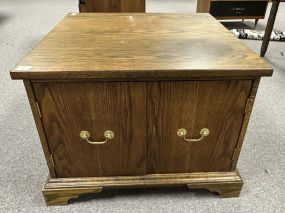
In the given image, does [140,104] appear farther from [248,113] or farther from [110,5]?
[110,5]

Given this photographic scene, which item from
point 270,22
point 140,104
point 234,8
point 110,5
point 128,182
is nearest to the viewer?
point 140,104

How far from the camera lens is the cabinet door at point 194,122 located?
67cm

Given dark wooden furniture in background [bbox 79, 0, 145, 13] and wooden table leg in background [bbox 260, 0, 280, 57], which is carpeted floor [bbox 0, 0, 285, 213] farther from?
dark wooden furniture in background [bbox 79, 0, 145, 13]

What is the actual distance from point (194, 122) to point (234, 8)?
201 centimetres

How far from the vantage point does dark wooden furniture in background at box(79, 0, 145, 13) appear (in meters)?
1.56

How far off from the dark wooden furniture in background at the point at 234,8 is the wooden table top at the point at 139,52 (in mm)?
1469

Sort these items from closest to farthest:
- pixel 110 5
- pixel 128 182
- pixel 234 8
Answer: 1. pixel 128 182
2. pixel 110 5
3. pixel 234 8

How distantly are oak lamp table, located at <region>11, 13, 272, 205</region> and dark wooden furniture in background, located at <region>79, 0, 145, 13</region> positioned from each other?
722 mm

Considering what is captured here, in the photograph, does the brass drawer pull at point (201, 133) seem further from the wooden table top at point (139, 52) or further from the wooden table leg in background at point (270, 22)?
the wooden table leg in background at point (270, 22)

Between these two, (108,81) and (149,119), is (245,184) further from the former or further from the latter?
(108,81)

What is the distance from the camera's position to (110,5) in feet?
5.17

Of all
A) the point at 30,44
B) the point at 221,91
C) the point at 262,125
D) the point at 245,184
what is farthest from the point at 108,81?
the point at 30,44

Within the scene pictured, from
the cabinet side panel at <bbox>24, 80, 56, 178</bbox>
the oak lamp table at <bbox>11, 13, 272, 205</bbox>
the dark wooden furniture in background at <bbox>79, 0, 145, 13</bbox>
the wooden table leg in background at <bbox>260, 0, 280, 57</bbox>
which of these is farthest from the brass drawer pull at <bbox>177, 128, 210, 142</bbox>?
the wooden table leg in background at <bbox>260, 0, 280, 57</bbox>

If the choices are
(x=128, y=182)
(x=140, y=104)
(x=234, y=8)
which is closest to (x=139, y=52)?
(x=140, y=104)
